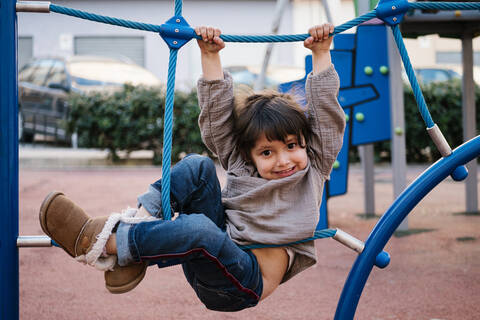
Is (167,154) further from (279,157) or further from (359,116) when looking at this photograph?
(359,116)

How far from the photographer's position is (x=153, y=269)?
240 centimetres

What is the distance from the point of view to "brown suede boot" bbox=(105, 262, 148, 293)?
44.3 inches

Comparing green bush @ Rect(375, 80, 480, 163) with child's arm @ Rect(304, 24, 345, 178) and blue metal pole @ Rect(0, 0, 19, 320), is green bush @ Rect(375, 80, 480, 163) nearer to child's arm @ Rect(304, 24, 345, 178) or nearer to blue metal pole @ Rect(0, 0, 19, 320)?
child's arm @ Rect(304, 24, 345, 178)

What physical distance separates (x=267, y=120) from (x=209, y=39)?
0.85ft

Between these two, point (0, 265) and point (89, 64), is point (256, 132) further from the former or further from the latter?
point (89, 64)

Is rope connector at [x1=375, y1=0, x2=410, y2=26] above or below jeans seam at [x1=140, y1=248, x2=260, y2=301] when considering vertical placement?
above

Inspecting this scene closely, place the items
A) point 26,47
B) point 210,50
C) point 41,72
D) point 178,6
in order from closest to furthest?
point 178,6 → point 210,50 → point 41,72 → point 26,47

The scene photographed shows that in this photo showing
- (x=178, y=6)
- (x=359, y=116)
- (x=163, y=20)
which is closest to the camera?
(x=178, y=6)

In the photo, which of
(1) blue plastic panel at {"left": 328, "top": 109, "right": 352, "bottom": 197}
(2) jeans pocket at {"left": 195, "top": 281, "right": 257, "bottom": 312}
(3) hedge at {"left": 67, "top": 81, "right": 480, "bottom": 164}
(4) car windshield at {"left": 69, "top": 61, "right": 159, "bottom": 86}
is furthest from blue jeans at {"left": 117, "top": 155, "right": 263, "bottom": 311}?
(4) car windshield at {"left": 69, "top": 61, "right": 159, "bottom": 86}

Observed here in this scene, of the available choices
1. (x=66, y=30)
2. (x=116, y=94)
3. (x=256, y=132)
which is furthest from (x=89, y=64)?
(x=256, y=132)

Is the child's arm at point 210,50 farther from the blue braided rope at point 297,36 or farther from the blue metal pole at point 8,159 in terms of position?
the blue metal pole at point 8,159

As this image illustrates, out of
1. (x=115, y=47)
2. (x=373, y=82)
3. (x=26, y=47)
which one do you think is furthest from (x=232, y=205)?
(x=26, y=47)

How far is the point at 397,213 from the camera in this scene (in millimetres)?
1210

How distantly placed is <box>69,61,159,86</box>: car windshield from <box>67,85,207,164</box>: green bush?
4.68ft
